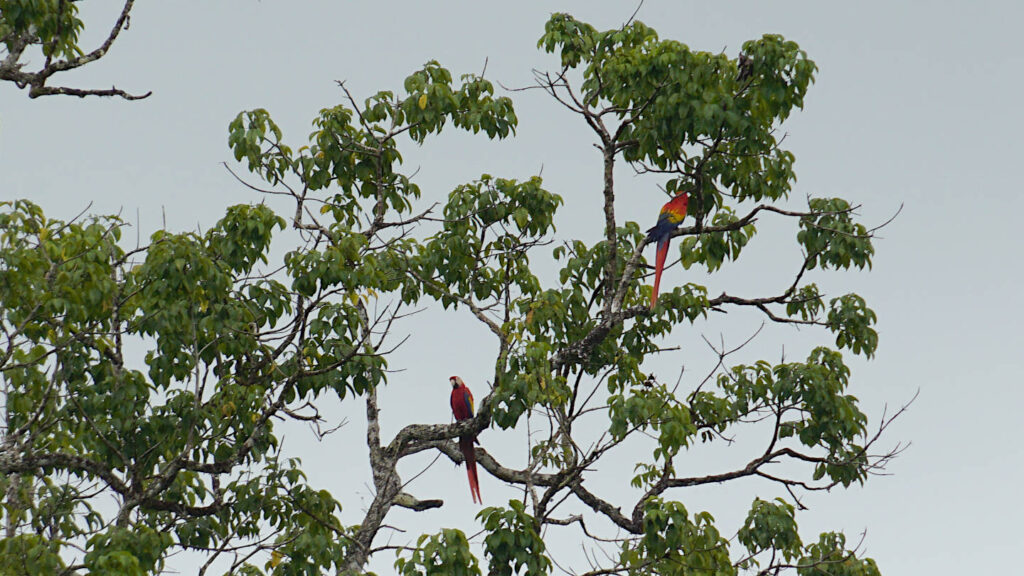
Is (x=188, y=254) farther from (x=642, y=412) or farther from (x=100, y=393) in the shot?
(x=642, y=412)

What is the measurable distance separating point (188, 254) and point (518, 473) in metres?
3.35

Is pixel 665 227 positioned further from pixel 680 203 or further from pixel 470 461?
pixel 470 461

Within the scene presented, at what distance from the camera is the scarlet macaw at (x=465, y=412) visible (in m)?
9.55

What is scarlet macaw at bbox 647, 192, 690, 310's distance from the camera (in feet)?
29.3

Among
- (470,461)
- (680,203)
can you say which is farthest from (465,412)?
(680,203)

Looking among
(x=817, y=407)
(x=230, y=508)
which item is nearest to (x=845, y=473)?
(x=817, y=407)

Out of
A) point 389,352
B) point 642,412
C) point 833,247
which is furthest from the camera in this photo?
point 833,247

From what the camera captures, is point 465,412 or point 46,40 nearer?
point 46,40

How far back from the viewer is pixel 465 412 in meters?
10.4

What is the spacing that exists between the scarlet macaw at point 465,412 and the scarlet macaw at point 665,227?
6.61ft

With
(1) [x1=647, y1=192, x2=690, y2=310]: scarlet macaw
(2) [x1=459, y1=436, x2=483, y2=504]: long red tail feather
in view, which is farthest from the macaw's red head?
(2) [x1=459, y1=436, x2=483, y2=504]: long red tail feather

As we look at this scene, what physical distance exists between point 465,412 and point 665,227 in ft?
8.82

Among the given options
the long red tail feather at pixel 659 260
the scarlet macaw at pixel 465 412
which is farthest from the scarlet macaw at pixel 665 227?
the scarlet macaw at pixel 465 412

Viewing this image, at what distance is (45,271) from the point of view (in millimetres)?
7273
